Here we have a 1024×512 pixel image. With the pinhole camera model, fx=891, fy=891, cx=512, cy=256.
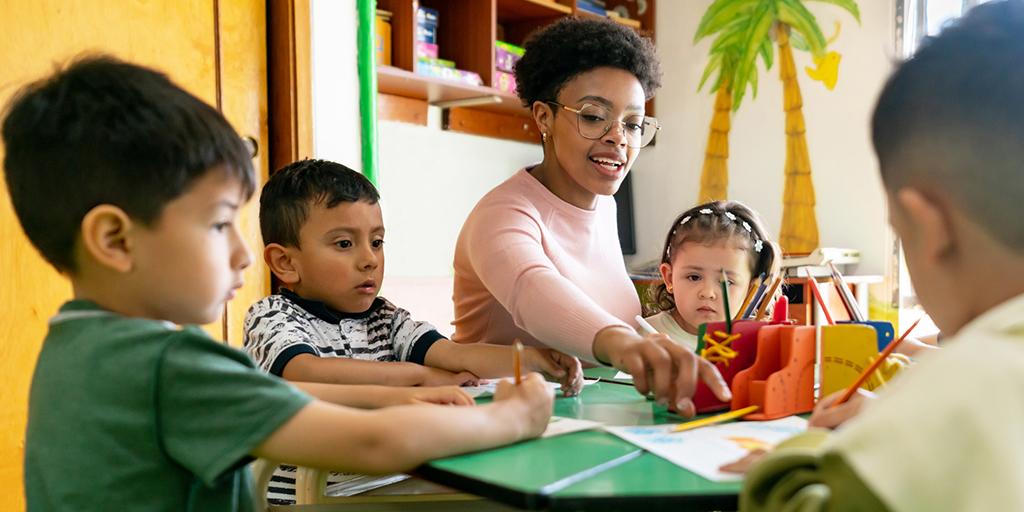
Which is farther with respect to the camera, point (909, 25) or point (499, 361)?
point (909, 25)

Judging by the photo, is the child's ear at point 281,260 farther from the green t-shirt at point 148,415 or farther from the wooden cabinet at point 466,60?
the wooden cabinet at point 466,60

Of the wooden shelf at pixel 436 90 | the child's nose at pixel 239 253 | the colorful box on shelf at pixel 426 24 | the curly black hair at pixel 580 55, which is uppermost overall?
the colorful box on shelf at pixel 426 24

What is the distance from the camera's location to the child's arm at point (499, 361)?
136cm

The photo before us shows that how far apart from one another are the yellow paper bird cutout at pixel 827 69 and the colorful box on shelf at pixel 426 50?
1835mm

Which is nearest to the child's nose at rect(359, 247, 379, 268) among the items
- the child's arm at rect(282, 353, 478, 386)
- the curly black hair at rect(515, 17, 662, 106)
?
the child's arm at rect(282, 353, 478, 386)

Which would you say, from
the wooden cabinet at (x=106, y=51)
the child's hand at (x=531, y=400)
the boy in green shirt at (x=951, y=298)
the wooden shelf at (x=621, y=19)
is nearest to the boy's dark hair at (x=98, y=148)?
the child's hand at (x=531, y=400)

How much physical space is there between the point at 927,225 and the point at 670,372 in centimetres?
44

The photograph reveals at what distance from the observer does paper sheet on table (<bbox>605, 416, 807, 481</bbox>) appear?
2.80 ft

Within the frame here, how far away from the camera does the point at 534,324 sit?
1.40 metres

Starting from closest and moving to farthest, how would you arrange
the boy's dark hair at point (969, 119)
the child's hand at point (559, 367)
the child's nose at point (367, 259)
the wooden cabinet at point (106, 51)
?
the boy's dark hair at point (969, 119), the child's hand at point (559, 367), the child's nose at point (367, 259), the wooden cabinet at point (106, 51)

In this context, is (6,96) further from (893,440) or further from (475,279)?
(893,440)

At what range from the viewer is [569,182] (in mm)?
1871

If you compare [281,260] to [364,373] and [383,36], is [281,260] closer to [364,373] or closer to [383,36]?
[364,373]

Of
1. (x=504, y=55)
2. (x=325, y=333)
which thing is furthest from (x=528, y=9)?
(x=325, y=333)
